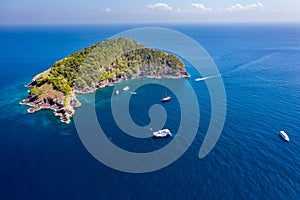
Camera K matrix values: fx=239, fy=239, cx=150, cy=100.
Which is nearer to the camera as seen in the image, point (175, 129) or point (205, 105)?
point (175, 129)

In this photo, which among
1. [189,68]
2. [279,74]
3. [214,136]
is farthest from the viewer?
[189,68]

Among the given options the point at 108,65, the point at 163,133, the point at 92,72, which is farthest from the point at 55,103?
the point at 163,133

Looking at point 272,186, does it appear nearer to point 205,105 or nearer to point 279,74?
point 205,105

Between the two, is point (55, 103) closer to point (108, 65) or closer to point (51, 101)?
point (51, 101)

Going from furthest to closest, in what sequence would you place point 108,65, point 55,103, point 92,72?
point 108,65 < point 92,72 < point 55,103

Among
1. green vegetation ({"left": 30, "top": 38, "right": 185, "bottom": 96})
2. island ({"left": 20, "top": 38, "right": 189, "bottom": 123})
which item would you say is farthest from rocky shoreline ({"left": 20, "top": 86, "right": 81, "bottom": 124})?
green vegetation ({"left": 30, "top": 38, "right": 185, "bottom": 96})

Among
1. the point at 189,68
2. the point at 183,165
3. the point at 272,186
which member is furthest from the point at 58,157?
the point at 189,68

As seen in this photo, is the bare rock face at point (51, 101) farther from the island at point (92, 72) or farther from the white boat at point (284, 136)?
the white boat at point (284, 136)
